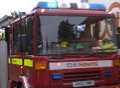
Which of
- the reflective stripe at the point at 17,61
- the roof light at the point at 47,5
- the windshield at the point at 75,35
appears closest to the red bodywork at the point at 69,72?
the windshield at the point at 75,35

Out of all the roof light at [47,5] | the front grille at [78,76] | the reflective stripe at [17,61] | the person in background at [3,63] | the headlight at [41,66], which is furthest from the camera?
the person in background at [3,63]

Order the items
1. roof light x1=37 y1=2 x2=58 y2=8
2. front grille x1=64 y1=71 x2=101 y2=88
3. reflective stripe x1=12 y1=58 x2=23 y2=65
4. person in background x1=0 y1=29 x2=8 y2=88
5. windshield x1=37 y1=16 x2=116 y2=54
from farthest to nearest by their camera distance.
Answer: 1. person in background x1=0 y1=29 x2=8 y2=88
2. reflective stripe x1=12 y1=58 x2=23 y2=65
3. roof light x1=37 y1=2 x2=58 y2=8
4. front grille x1=64 y1=71 x2=101 y2=88
5. windshield x1=37 y1=16 x2=116 y2=54

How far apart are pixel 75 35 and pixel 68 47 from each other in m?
0.36

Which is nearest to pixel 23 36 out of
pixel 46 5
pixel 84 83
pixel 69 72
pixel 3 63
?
pixel 46 5

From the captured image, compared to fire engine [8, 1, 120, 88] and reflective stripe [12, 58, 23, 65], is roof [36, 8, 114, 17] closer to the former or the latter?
fire engine [8, 1, 120, 88]

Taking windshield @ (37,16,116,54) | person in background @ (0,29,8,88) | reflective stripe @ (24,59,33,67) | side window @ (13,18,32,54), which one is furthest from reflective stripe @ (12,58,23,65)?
windshield @ (37,16,116,54)

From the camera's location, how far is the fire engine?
1021 centimetres

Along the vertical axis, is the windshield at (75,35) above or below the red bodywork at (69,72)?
above

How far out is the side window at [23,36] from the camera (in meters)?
10.4

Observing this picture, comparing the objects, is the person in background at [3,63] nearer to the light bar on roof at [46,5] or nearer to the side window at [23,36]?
the side window at [23,36]

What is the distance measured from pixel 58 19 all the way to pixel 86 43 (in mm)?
813

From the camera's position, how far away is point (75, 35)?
34.7 feet

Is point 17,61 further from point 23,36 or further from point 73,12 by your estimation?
point 73,12

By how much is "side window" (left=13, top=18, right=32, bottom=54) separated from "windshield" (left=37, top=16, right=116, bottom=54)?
0.30 m
